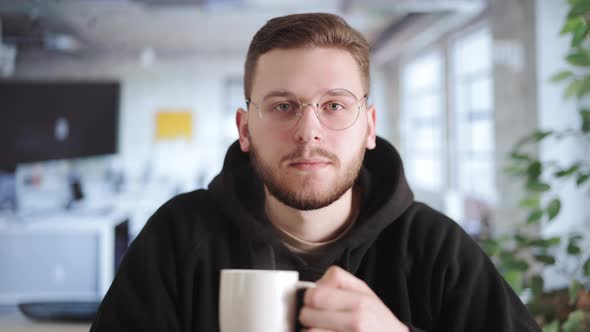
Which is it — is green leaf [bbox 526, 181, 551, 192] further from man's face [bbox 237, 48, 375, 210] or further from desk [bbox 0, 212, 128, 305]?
desk [bbox 0, 212, 128, 305]

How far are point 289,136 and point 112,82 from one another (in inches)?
335

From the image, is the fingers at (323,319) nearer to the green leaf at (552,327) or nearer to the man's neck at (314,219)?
the man's neck at (314,219)

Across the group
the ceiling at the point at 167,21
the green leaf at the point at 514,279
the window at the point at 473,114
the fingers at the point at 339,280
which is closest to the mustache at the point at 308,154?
the fingers at the point at 339,280

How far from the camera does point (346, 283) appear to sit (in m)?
0.69

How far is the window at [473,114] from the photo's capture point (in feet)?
16.5

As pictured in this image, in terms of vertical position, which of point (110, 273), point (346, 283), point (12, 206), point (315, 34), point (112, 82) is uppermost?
point (112, 82)

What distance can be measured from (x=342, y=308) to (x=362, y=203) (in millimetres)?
477

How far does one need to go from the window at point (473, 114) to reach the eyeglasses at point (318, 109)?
4.14 metres

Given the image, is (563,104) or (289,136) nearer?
(289,136)

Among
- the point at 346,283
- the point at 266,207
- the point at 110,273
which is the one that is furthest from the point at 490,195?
the point at 346,283

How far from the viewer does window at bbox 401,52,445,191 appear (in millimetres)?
6379

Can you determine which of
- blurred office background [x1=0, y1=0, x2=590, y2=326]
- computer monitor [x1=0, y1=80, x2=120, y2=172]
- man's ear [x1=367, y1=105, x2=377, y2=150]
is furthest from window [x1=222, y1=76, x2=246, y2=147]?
man's ear [x1=367, y1=105, x2=377, y2=150]

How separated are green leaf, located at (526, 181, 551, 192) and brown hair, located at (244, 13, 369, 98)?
0.59 m

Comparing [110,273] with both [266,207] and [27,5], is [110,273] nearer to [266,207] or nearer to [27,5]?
[27,5]
